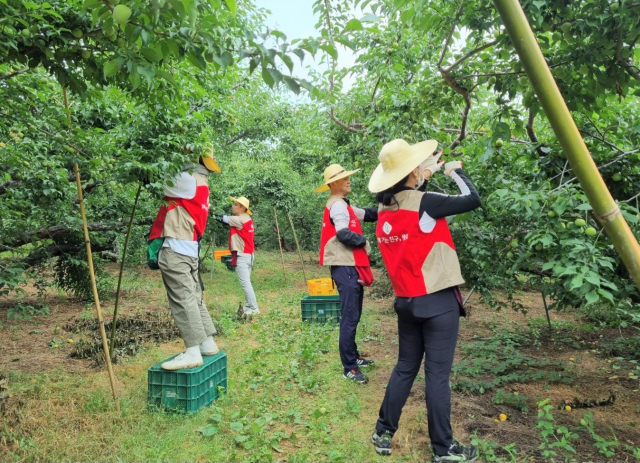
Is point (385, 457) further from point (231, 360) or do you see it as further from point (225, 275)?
point (225, 275)

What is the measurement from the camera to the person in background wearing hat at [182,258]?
369 centimetres

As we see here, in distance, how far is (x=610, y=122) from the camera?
4070 mm

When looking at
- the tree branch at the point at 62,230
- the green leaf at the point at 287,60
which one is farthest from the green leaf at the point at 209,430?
the tree branch at the point at 62,230

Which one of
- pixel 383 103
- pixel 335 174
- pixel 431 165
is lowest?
pixel 431 165

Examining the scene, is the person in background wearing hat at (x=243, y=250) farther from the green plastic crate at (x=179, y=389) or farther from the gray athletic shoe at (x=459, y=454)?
the gray athletic shoe at (x=459, y=454)

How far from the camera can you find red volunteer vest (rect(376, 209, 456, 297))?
289cm

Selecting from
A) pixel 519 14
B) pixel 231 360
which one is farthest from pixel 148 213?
pixel 519 14

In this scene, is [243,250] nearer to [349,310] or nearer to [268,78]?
[349,310]

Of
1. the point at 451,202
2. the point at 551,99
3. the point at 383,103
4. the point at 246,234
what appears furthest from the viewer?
the point at 246,234

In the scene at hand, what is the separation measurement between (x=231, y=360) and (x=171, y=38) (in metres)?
3.80

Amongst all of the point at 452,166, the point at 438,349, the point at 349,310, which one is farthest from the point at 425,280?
the point at 349,310

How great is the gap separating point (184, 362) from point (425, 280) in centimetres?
204

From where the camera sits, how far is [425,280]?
2869 mm

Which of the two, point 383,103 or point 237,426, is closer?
point 237,426
